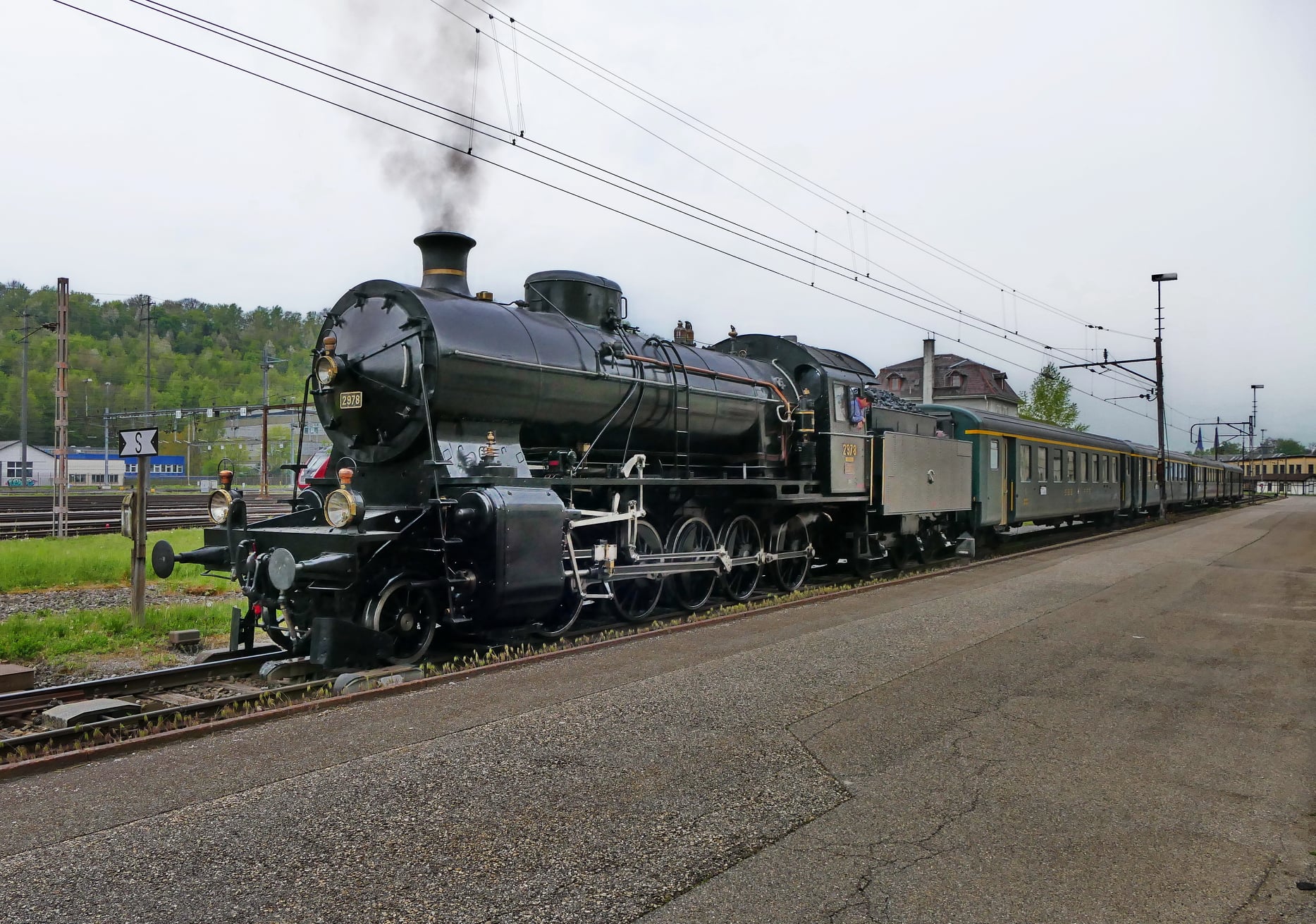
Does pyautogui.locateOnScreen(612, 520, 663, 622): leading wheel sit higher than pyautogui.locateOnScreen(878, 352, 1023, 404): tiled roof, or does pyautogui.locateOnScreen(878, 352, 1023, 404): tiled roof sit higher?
pyautogui.locateOnScreen(878, 352, 1023, 404): tiled roof

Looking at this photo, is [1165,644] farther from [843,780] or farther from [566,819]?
[566,819]

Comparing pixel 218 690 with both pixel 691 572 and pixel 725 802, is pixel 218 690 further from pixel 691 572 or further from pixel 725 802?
pixel 691 572

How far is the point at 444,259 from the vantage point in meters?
8.45

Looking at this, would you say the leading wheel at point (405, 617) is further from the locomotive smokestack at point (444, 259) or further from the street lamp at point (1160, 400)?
the street lamp at point (1160, 400)

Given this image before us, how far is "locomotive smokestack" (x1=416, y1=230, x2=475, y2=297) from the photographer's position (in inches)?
331

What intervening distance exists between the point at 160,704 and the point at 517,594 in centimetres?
274

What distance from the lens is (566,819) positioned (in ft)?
13.6

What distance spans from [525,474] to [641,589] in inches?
109

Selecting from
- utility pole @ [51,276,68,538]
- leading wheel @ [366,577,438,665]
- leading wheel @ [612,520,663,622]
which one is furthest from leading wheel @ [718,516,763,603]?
utility pole @ [51,276,68,538]

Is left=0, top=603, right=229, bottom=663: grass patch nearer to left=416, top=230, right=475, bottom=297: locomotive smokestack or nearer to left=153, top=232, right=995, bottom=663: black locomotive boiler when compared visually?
Result: left=153, top=232, right=995, bottom=663: black locomotive boiler

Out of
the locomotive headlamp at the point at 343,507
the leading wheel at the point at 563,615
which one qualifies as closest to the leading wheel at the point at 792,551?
the leading wheel at the point at 563,615

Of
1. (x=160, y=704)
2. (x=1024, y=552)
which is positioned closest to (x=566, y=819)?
(x=160, y=704)

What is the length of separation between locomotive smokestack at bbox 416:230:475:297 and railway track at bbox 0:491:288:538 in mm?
7425

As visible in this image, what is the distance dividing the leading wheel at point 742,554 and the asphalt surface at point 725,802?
3.75 m
